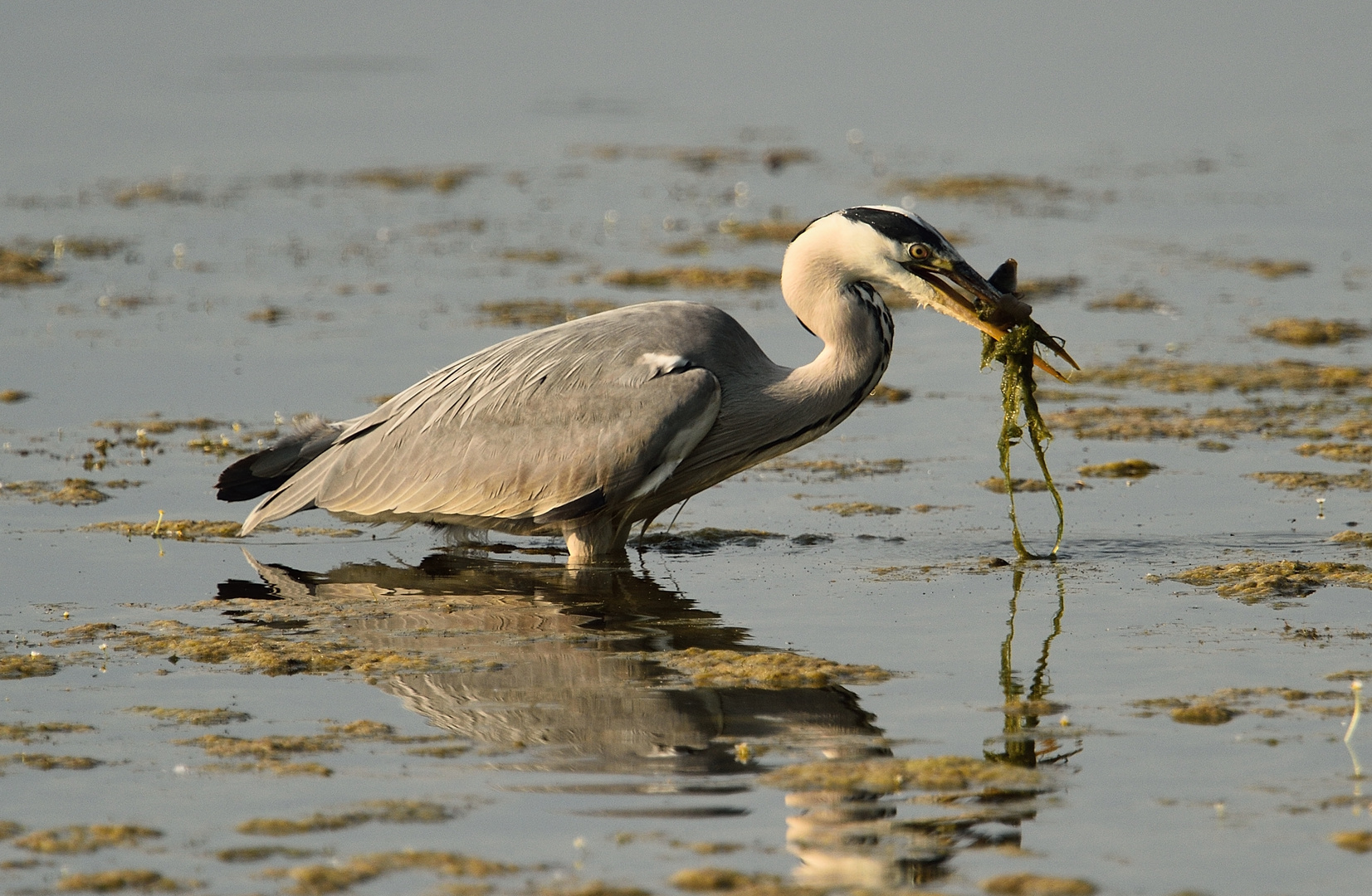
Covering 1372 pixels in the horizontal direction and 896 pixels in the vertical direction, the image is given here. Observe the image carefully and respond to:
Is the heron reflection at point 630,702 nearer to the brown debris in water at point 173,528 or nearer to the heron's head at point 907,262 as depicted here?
the brown debris in water at point 173,528

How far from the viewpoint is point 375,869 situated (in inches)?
201

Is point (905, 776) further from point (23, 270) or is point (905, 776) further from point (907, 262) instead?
point (23, 270)

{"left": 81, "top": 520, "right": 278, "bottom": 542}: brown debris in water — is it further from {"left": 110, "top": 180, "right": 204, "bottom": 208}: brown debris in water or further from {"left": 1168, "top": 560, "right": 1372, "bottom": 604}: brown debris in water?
{"left": 110, "top": 180, "right": 204, "bottom": 208}: brown debris in water

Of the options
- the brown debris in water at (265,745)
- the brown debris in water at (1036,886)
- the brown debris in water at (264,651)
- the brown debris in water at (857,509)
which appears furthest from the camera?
the brown debris in water at (857,509)

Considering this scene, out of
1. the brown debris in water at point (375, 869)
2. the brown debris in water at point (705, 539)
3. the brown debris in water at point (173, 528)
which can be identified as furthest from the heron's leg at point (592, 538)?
the brown debris in water at point (375, 869)

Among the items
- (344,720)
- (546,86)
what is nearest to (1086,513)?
(344,720)

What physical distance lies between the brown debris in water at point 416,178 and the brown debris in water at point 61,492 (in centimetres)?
1031

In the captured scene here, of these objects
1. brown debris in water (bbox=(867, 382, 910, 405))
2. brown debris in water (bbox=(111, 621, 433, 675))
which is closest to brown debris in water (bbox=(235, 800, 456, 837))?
brown debris in water (bbox=(111, 621, 433, 675))

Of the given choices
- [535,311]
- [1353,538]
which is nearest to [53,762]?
[1353,538]

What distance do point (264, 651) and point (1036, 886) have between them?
3425 mm

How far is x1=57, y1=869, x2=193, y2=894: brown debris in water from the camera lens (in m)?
5.02

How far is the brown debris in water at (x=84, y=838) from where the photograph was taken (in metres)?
5.28

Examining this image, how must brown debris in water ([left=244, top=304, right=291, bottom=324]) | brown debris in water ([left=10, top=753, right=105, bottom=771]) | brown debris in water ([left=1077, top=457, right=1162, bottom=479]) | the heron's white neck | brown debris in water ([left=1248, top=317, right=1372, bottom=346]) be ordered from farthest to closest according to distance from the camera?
brown debris in water ([left=244, top=304, right=291, bottom=324]), brown debris in water ([left=1248, top=317, right=1372, bottom=346]), brown debris in water ([left=1077, top=457, right=1162, bottom=479]), the heron's white neck, brown debris in water ([left=10, top=753, right=105, bottom=771])

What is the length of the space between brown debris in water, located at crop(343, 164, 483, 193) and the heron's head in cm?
1172
